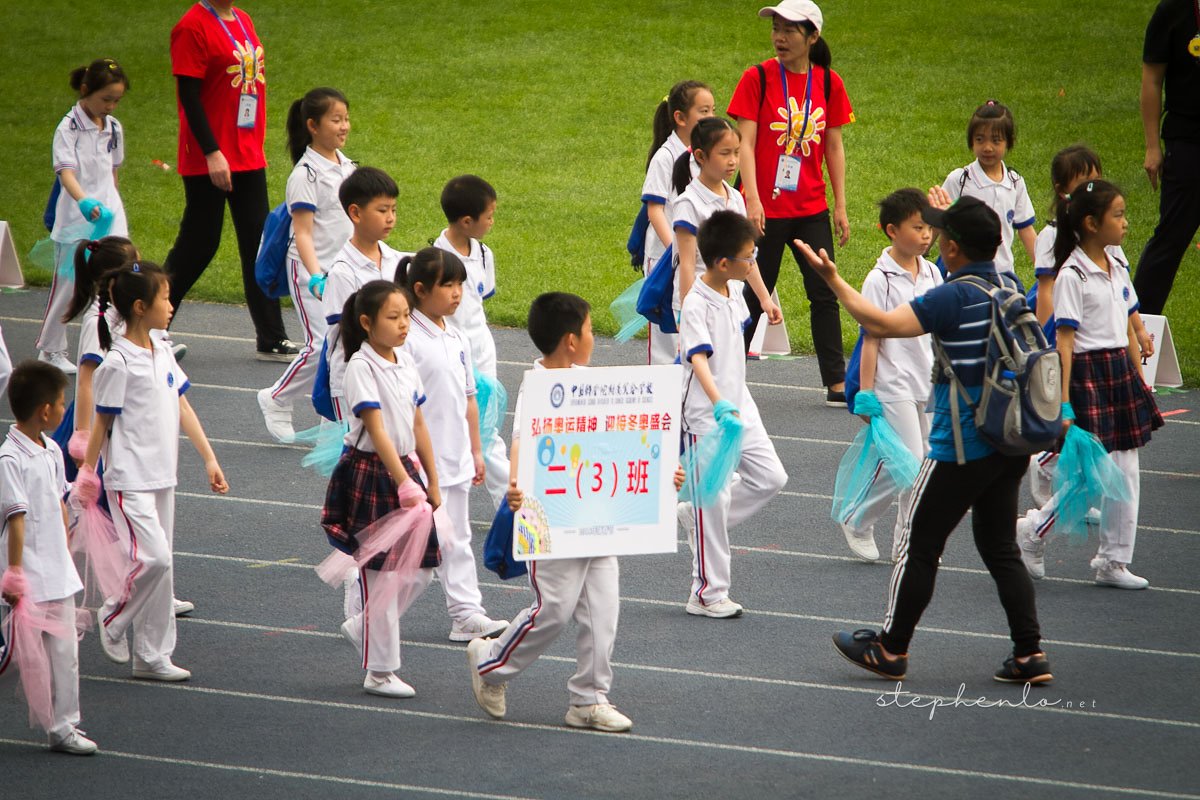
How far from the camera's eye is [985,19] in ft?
75.2

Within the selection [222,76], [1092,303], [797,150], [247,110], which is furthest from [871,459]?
[222,76]

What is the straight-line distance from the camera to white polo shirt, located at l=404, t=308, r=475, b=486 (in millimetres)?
6430

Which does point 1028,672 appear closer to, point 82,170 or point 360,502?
point 360,502

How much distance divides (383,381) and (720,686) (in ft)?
5.56

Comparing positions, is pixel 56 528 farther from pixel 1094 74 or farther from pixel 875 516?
pixel 1094 74

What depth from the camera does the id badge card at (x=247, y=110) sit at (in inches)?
412

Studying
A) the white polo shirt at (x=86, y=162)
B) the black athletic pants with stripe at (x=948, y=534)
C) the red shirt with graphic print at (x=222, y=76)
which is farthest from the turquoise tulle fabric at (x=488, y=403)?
the white polo shirt at (x=86, y=162)

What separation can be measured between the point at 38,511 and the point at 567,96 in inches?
657

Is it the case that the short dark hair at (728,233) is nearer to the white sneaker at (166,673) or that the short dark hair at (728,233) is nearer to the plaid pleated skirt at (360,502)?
the plaid pleated skirt at (360,502)

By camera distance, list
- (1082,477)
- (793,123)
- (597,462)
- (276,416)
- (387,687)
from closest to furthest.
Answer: (597,462), (387,687), (1082,477), (276,416), (793,123)

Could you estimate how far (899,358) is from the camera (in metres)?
7.44

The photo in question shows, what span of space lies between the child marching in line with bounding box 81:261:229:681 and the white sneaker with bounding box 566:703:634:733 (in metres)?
1.54

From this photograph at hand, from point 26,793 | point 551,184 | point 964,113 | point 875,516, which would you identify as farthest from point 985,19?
point 26,793

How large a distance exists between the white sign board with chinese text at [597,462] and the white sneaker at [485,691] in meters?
0.44
